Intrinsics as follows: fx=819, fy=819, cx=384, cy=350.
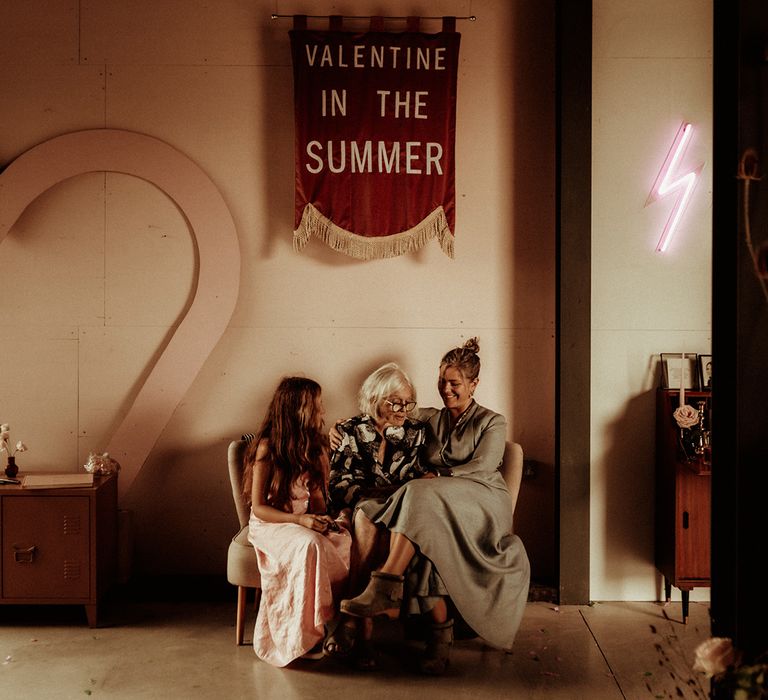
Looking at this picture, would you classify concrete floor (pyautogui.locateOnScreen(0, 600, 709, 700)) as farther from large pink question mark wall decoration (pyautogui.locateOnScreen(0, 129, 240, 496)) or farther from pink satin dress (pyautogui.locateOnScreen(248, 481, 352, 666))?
large pink question mark wall decoration (pyautogui.locateOnScreen(0, 129, 240, 496))

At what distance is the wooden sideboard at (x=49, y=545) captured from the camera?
384 centimetres

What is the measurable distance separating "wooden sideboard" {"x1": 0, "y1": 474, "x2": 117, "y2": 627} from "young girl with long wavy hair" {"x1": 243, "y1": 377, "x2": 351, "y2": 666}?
32.8 inches

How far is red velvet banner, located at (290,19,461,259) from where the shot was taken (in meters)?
4.29

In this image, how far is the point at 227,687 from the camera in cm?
323

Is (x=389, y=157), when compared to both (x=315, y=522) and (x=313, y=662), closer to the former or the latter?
(x=315, y=522)

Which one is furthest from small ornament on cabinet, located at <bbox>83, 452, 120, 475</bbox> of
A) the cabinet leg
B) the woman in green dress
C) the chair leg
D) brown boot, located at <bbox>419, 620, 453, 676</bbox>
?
brown boot, located at <bbox>419, 620, 453, 676</bbox>

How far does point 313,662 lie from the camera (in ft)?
11.4

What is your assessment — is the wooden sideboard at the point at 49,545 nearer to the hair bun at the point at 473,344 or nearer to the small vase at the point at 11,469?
the small vase at the point at 11,469

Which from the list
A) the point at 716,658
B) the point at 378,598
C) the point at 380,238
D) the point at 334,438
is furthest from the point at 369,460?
the point at 716,658

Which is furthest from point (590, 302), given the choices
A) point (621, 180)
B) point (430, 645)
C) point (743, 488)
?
point (743, 488)

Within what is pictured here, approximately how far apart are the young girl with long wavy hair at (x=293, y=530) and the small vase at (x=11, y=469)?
1.25m

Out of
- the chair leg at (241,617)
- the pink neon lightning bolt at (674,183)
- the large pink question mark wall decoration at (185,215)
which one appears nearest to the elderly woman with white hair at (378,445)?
the chair leg at (241,617)

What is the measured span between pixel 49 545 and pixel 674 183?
3564 mm

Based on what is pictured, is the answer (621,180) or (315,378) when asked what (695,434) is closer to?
(621,180)
